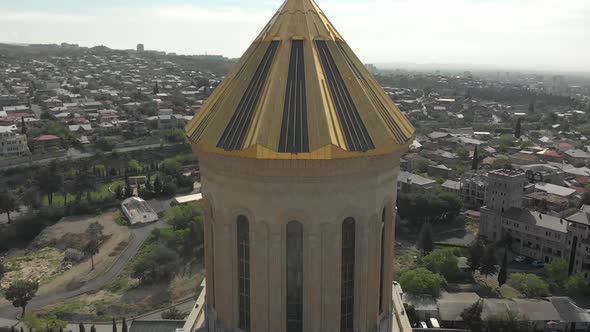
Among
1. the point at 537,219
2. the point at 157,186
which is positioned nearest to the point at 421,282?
the point at 537,219

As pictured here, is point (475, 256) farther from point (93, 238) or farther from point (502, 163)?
point (93, 238)

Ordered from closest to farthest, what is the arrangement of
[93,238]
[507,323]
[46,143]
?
[507,323] → [93,238] → [46,143]

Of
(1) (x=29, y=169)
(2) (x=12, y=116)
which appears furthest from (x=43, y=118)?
(1) (x=29, y=169)

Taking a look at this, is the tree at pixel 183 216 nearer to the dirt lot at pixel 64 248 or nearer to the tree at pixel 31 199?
the dirt lot at pixel 64 248

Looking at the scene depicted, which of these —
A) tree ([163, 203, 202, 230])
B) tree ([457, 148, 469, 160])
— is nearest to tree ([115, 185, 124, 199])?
tree ([163, 203, 202, 230])

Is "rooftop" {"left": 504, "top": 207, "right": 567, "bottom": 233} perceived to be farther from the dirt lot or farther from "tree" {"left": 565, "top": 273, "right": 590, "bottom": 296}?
the dirt lot

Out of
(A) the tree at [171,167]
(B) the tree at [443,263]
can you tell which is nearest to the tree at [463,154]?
(B) the tree at [443,263]
